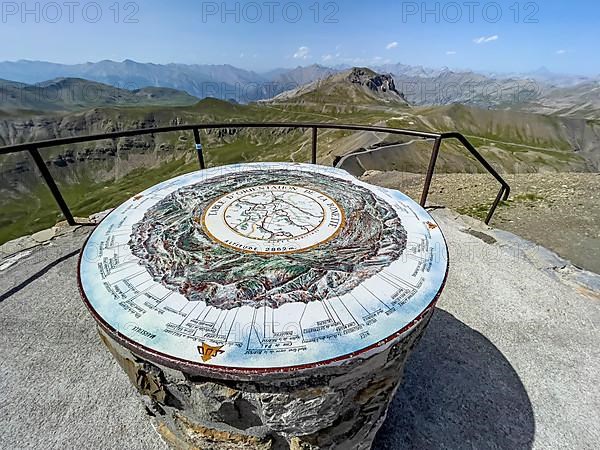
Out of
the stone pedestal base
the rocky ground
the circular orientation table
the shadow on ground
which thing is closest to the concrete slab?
the shadow on ground

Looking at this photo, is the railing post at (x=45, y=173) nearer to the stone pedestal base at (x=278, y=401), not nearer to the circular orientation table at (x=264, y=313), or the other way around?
the circular orientation table at (x=264, y=313)

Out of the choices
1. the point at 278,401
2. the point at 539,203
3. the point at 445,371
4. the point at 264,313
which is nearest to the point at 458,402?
the point at 445,371

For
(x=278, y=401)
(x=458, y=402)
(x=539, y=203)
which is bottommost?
(x=539, y=203)

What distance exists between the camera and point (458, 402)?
113 inches

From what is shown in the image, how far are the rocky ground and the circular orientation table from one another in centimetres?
588

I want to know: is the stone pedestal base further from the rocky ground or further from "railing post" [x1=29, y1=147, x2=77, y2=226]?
the rocky ground

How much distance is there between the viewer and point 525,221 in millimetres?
7727

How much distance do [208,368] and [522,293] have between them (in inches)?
162

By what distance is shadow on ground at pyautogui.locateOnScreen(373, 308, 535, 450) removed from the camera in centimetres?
262

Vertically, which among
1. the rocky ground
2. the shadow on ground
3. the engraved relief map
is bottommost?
the rocky ground

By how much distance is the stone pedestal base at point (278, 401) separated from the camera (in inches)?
65.7

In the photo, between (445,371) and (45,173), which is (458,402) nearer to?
(445,371)

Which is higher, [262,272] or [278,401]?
[262,272]

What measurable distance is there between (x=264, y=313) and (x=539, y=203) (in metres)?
9.38
